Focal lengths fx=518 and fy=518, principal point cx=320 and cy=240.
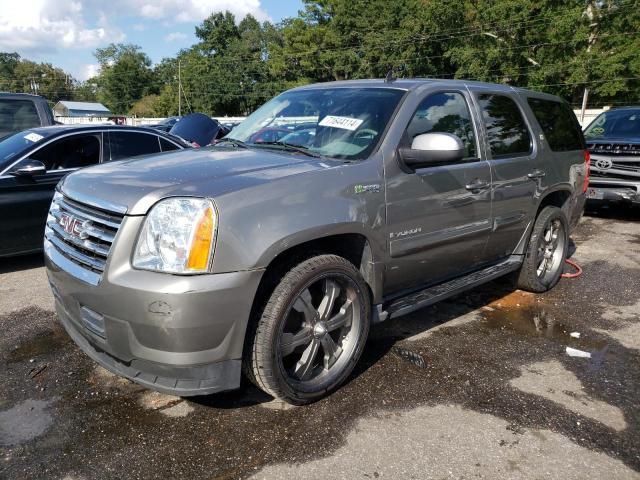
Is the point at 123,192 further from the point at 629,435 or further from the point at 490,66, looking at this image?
the point at 490,66

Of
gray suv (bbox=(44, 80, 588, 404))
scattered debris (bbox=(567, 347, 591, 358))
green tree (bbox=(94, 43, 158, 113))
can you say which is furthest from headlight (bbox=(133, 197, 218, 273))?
green tree (bbox=(94, 43, 158, 113))

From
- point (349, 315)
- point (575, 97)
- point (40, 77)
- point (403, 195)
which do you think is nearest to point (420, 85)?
point (403, 195)

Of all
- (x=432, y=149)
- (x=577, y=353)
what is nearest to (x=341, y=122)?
(x=432, y=149)

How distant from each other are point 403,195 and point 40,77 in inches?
5588

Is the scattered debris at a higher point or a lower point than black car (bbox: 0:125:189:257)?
lower

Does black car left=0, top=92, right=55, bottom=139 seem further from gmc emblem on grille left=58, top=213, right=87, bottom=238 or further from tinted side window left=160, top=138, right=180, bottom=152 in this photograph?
gmc emblem on grille left=58, top=213, right=87, bottom=238

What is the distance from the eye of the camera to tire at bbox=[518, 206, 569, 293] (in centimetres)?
479

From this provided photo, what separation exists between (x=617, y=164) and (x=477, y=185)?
5.75m

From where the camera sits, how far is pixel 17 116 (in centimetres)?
718

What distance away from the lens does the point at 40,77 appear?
122625mm

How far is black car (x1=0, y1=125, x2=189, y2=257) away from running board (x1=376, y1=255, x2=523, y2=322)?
3.99m

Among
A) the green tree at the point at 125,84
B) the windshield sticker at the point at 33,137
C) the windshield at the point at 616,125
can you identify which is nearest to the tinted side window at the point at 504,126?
the windshield sticker at the point at 33,137

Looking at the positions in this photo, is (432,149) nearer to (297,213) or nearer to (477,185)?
(477,185)

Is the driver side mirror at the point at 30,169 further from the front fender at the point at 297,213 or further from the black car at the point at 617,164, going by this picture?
the black car at the point at 617,164
